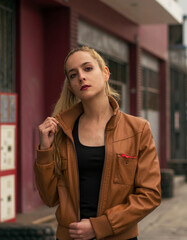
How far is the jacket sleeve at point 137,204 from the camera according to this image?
2266 millimetres

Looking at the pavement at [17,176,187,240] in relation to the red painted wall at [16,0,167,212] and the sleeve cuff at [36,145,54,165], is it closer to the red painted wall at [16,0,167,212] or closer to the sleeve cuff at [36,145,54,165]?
the red painted wall at [16,0,167,212]

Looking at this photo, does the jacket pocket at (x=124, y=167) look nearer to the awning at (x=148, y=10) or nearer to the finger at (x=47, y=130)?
the finger at (x=47, y=130)

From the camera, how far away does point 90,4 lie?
10.3 meters

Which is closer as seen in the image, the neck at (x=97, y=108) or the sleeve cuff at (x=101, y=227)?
the sleeve cuff at (x=101, y=227)

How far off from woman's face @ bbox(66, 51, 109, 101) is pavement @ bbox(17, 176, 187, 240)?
4.49 m

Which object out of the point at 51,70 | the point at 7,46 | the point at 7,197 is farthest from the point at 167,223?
the point at 7,46

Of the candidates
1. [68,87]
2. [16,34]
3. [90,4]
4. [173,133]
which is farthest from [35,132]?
[173,133]

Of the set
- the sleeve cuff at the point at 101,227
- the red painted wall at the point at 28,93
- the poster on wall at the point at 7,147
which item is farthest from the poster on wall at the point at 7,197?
the sleeve cuff at the point at 101,227

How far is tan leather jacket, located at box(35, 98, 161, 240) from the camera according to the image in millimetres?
2281

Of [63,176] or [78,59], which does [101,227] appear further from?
[78,59]

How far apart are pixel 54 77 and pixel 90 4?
77.6 inches

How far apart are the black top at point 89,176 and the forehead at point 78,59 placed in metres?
0.41

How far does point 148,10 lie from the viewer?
1207 cm

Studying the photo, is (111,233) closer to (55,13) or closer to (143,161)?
(143,161)
